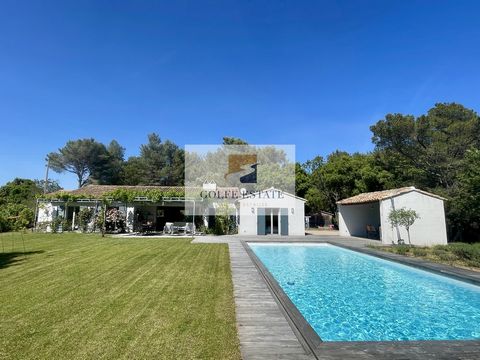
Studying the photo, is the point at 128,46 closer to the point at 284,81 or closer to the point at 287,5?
the point at 287,5

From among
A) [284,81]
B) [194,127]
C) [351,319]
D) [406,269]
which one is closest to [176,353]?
[351,319]

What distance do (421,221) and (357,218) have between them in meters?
6.84

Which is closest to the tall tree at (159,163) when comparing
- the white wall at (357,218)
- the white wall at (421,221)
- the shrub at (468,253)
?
the white wall at (357,218)

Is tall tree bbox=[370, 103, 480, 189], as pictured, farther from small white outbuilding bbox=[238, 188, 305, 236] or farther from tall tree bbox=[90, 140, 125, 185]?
tall tree bbox=[90, 140, 125, 185]

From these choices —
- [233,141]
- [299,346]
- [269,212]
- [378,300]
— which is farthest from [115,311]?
[233,141]

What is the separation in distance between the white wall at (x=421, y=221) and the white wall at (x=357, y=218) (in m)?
5.89

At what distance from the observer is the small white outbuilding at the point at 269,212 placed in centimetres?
2264

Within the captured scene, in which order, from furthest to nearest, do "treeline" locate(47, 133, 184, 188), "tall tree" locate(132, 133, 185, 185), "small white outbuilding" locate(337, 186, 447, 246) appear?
"tall tree" locate(132, 133, 185, 185) < "treeline" locate(47, 133, 184, 188) < "small white outbuilding" locate(337, 186, 447, 246)

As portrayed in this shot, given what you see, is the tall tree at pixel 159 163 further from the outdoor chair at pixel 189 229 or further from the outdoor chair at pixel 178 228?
the outdoor chair at pixel 189 229

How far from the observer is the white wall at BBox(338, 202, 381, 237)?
2336 cm

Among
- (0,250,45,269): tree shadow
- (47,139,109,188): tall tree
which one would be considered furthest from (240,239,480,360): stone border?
(47,139,109,188): tall tree

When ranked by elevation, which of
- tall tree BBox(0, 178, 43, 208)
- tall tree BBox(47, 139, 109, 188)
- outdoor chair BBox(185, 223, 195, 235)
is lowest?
outdoor chair BBox(185, 223, 195, 235)

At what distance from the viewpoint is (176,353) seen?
3.50m

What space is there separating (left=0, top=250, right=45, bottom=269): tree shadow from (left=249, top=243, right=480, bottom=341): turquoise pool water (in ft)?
29.6
